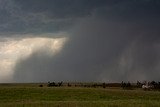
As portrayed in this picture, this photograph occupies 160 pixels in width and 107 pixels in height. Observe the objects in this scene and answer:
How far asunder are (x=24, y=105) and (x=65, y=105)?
5.49 meters

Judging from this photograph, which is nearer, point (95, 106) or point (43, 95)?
point (95, 106)

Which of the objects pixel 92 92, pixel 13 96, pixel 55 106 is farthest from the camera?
pixel 92 92

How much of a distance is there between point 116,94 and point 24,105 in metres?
27.8

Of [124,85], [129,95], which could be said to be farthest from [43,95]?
[124,85]

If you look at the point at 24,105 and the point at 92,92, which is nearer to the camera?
the point at 24,105

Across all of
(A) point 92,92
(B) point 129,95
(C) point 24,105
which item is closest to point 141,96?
(B) point 129,95

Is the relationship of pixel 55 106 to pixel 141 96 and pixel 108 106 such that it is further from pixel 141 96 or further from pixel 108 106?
pixel 141 96

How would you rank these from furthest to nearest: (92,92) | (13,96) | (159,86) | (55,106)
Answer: (159,86), (92,92), (13,96), (55,106)

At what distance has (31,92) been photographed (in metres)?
69.8

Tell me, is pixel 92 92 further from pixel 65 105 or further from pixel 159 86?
pixel 159 86

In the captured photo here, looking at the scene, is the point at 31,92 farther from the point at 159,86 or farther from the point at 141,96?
the point at 159,86

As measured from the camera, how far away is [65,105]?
43.3 meters

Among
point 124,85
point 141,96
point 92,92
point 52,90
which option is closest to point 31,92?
point 52,90

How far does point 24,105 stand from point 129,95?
1098 inches
